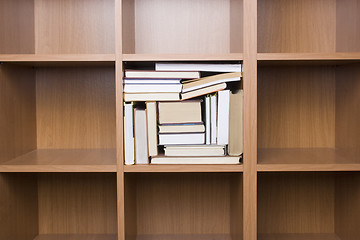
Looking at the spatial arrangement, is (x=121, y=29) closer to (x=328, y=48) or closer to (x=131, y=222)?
(x=131, y=222)

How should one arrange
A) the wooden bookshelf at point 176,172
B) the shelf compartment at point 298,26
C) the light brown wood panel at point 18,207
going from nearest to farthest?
the light brown wood panel at point 18,207
the wooden bookshelf at point 176,172
the shelf compartment at point 298,26

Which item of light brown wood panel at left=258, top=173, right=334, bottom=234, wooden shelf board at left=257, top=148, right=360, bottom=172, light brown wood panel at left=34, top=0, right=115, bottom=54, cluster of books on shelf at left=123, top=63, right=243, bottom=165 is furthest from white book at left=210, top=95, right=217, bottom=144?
light brown wood panel at left=34, top=0, right=115, bottom=54

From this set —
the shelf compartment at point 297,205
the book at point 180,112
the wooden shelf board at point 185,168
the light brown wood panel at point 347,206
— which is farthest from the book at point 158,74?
the light brown wood panel at point 347,206

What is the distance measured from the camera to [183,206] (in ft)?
6.39

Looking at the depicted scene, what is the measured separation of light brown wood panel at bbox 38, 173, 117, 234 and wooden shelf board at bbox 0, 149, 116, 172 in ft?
0.57

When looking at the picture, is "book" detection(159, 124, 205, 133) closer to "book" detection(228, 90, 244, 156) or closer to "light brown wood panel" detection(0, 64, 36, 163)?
"book" detection(228, 90, 244, 156)

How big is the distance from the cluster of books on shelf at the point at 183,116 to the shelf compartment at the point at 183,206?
414mm

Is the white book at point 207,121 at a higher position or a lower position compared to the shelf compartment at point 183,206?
higher

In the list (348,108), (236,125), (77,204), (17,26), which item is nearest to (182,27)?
(236,125)

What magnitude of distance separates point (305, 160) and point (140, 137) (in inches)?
26.6

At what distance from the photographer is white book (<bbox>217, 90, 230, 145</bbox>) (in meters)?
1.51

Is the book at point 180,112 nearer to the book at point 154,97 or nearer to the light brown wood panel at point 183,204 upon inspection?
the book at point 154,97

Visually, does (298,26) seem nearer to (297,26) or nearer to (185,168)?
(297,26)

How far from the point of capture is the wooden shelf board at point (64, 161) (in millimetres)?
1530
